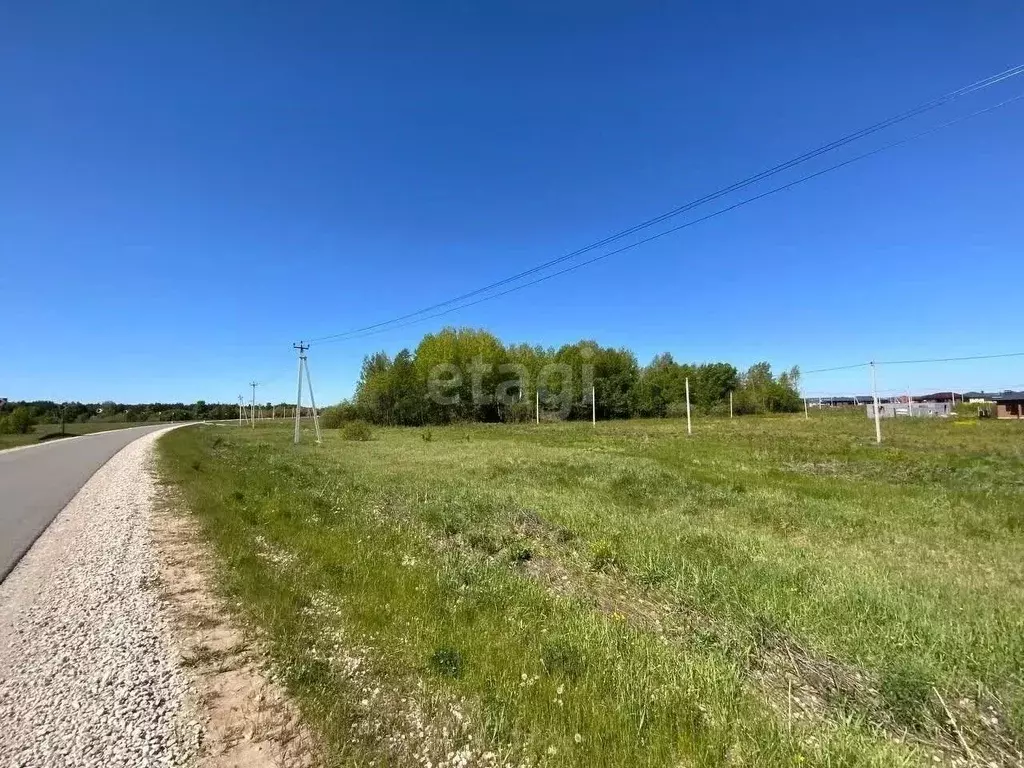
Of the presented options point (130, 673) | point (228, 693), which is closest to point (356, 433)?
point (130, 673)

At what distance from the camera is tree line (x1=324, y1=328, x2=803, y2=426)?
72.8m

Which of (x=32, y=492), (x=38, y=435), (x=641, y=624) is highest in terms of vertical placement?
(x=38, y=435)

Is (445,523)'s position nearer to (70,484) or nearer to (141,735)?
(141,735)

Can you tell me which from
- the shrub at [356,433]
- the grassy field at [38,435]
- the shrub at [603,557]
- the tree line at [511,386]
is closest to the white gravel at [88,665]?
the shrub at [603,557]

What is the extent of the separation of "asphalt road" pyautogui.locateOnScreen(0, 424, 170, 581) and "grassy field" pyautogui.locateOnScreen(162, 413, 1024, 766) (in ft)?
8.90

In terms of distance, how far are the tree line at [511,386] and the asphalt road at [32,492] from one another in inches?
1803

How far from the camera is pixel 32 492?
14523mm

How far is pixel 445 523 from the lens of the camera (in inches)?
392

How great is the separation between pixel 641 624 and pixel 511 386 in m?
71.1

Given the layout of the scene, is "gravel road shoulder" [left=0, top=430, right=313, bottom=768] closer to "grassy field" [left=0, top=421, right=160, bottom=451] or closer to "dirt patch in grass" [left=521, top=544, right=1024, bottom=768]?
"dirt patch in grass" [left=521, top=544, right=1024, bottom=768]

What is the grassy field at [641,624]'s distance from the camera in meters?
3.46

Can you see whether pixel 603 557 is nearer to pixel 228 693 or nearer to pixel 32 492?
pixel 228 693

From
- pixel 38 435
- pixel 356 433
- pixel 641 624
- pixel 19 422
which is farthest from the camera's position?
pixel 19 422

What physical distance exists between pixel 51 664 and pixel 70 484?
1555 centimetres
